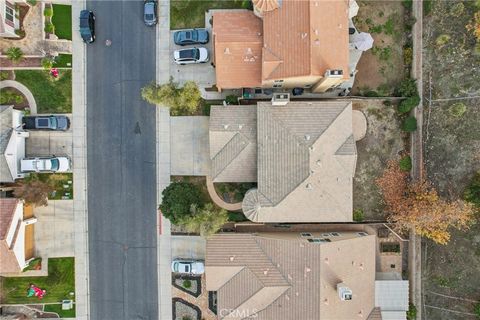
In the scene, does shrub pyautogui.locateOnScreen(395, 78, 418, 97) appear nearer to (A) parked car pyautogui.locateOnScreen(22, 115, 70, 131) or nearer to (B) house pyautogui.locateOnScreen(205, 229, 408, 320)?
(B) house pyautogui.locateOnScreen(205, 229, 408, 320)

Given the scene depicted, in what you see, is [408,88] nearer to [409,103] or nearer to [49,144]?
[409,103]

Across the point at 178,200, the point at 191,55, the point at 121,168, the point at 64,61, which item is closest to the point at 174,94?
the point at 191,55

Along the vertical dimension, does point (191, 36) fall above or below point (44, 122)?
above

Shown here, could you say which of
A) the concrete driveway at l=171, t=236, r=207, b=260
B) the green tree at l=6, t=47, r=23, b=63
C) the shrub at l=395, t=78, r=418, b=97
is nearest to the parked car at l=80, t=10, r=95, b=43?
the green tree at l=6, t=47, r=23, b=63

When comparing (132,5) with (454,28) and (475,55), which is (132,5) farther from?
(475,55)

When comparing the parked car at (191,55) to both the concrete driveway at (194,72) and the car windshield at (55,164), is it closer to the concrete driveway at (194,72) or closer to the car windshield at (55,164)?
the concrete driveway at (194,72)

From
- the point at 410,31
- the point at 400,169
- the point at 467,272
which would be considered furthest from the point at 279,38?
the point at 467,272
